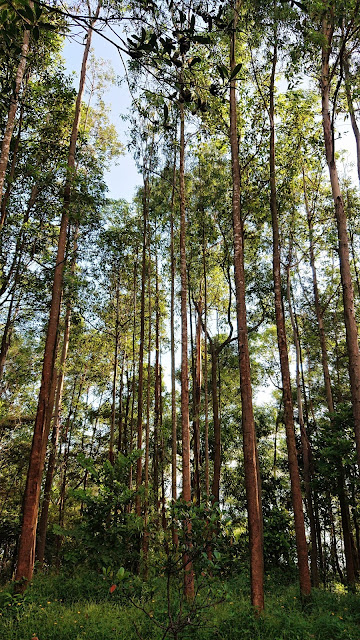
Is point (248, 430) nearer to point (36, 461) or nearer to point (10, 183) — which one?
point (36, 461)

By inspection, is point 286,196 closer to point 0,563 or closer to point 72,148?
point 72,148

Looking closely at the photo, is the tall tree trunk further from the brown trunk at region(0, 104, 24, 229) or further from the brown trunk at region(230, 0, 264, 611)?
the brown trunk at region(230, 0, 264, 611)

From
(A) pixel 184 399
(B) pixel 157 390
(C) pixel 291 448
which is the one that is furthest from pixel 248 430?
(B) pixel 157 390

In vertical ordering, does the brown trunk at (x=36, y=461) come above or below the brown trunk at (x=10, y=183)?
below

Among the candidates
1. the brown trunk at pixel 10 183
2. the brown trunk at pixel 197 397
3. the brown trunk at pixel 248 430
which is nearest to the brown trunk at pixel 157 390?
the brown trunk at pixel 197 397

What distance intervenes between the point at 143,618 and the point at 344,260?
6264mm

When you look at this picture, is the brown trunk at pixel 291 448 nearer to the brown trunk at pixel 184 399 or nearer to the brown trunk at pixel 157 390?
the brown trunk at pixel 184 399

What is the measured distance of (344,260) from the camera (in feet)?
21.0

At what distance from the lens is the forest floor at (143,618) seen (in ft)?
15.4

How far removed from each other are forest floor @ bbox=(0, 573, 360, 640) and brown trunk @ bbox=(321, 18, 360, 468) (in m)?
2.38

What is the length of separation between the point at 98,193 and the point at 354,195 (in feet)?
27.3

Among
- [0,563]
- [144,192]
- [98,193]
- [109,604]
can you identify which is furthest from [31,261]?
[0,563]

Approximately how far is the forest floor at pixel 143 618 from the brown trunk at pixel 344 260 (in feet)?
7.81

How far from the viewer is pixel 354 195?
1209 centimetres
